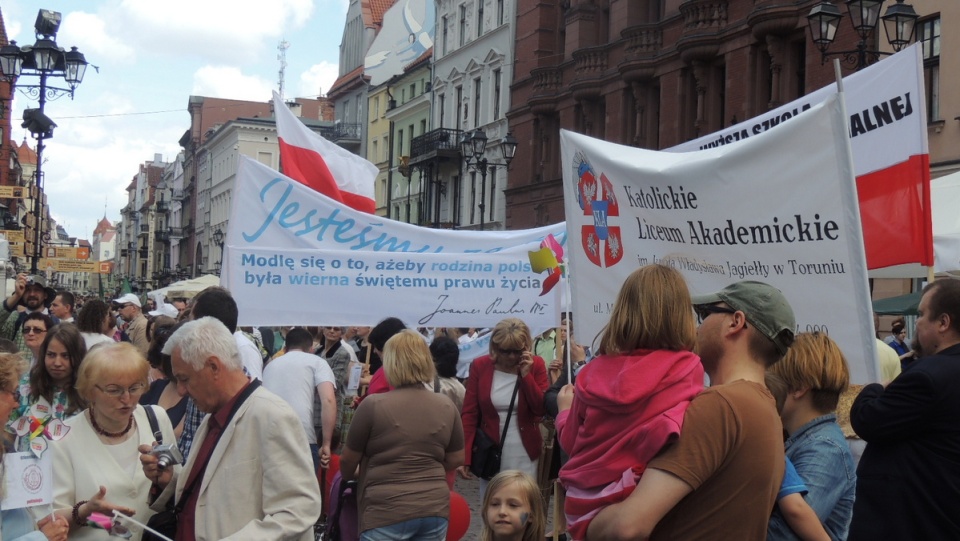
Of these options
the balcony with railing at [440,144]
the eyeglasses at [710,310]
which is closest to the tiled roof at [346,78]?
the balcony with railing at [440,144]

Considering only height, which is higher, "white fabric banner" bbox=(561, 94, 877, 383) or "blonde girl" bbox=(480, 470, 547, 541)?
"white fabric banner" bbox=(561, 94, 877, 383)

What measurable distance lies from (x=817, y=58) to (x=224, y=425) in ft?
67.5

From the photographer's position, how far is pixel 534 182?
121 ft

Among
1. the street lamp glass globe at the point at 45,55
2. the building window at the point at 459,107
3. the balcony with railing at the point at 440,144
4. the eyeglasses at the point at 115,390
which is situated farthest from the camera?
the building window at the point at 459,107

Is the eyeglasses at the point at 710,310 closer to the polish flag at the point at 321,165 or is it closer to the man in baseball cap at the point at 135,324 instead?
the polish flag at the point at 321,165

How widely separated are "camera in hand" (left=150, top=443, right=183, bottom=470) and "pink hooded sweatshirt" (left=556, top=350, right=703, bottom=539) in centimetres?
182

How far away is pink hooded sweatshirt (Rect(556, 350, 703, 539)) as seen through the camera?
283 cm

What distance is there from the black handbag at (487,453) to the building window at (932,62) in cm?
1509

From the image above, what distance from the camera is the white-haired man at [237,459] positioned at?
3.82 metres

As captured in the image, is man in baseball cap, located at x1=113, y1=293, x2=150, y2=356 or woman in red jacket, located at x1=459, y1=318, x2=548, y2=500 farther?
man in baseball cap, located at x1=113, y1=293, x2=150, y2=356

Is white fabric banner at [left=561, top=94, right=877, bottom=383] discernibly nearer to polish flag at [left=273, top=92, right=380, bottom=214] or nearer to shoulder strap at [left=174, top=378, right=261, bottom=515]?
shoulder strap at [left=174, top=378, right=261, bottom=515]

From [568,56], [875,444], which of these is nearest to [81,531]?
[875,444]

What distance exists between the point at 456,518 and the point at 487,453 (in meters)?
1.26

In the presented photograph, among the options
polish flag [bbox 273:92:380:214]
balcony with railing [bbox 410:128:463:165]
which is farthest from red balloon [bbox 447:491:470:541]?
balcony with railing [bbox 410:128:463:165]
